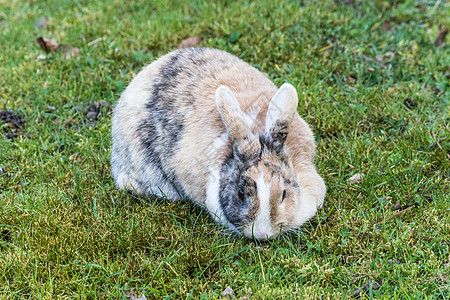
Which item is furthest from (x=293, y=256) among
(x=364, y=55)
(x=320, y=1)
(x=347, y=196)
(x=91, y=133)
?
(x=320, y=1)

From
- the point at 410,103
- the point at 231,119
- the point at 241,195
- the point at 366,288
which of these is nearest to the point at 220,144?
the point at 231,119

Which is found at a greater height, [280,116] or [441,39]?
[280,116]

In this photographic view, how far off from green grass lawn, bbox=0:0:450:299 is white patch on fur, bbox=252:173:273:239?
230 millimetres

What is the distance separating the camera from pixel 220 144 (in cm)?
415

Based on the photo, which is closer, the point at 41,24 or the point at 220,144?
the point at 220,144

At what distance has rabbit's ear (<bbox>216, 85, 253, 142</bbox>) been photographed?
12.7 ft

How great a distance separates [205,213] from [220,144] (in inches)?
25.1

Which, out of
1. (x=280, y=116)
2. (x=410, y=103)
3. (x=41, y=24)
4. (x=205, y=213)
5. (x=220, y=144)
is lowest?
(x=410, y=103)

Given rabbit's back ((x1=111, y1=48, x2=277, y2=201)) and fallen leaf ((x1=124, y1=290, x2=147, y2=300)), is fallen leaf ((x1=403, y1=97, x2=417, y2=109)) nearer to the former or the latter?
rabbit's back ((x1=111, y1=48, x2=277, y2=201))

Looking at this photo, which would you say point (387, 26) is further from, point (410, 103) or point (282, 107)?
point (282, 107)

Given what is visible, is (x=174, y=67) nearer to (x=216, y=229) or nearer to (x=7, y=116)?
(x=216, y=229)

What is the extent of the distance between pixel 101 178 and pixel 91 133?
70 cm

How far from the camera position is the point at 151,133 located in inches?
182

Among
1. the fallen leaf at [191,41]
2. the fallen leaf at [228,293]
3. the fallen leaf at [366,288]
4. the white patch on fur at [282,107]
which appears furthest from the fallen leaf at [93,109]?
the fallen leaf at [366,288]
